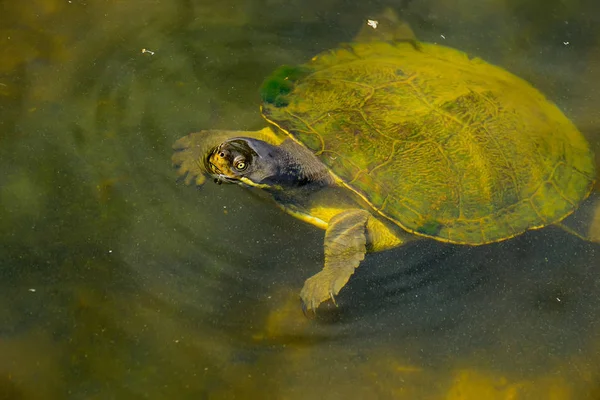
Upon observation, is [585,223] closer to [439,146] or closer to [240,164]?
[439,146]

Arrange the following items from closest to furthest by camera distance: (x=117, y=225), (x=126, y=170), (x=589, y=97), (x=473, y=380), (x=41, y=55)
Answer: (x=473, y=380) < (x=117, y=225) < (x=126, y=170) < (x=41, y=55) < (x=589, y=97)

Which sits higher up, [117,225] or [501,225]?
[501,225]

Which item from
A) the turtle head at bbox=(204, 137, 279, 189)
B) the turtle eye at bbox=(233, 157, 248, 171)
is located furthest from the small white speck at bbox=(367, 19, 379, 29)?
the turtle eye at bbox=(233, 157, 248, 171)

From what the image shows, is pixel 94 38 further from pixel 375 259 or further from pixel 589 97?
pixel 589 97

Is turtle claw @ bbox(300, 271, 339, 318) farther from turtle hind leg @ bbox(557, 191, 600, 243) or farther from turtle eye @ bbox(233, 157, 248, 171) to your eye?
turtle hind leg @ bbox(557, 191, 600, 243)

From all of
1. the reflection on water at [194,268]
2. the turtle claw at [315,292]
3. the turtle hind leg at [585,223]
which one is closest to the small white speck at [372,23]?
the reflection on water at [194,268]

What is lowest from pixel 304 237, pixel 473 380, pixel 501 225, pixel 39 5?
pixel 473 380

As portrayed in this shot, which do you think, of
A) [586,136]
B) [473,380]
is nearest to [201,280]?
[473,380]
